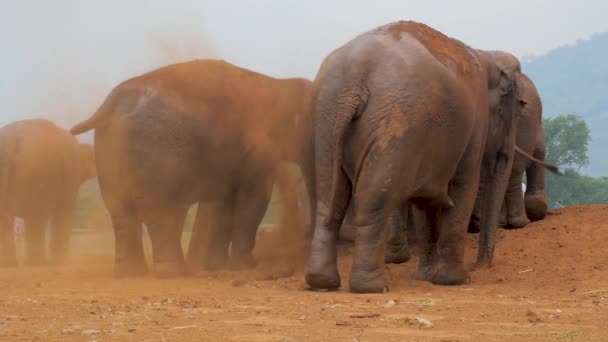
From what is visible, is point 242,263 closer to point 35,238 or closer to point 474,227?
point 474,227

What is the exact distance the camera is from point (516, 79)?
10648 mm

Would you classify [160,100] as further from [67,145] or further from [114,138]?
[67,145]

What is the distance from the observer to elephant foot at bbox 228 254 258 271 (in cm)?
1079

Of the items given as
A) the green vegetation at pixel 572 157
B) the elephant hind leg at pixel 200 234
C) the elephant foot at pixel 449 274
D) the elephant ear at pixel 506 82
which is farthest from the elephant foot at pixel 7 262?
the green vegetation at pixel 572 157

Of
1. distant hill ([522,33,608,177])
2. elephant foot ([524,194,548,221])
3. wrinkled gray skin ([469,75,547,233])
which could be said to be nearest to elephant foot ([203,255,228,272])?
wrinkled gray skin ([469,75,547,233])

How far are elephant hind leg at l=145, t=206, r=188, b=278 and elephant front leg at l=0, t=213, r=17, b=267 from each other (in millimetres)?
3507

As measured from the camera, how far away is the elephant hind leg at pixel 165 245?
9.95 metres

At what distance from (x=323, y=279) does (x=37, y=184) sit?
241 inches

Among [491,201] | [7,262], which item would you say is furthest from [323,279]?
[7,262]

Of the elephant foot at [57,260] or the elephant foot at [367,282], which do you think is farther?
the elephant foot at [57,260]

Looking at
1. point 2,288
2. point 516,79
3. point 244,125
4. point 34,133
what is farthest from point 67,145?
point 516,79

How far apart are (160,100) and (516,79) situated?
377 centimetres

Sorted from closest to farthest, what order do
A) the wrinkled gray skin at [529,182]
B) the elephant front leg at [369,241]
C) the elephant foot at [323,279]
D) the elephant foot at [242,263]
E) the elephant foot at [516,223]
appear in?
the elephant front leg at [369,241] → the elephant foot at [323,279] → the elephant foot at [242,263] → the wrinkled gray skin at [529,182] → the elephant foot at [516,223]

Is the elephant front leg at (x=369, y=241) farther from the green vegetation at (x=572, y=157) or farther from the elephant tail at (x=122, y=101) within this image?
the green vegetation at (x=572, y=157)
